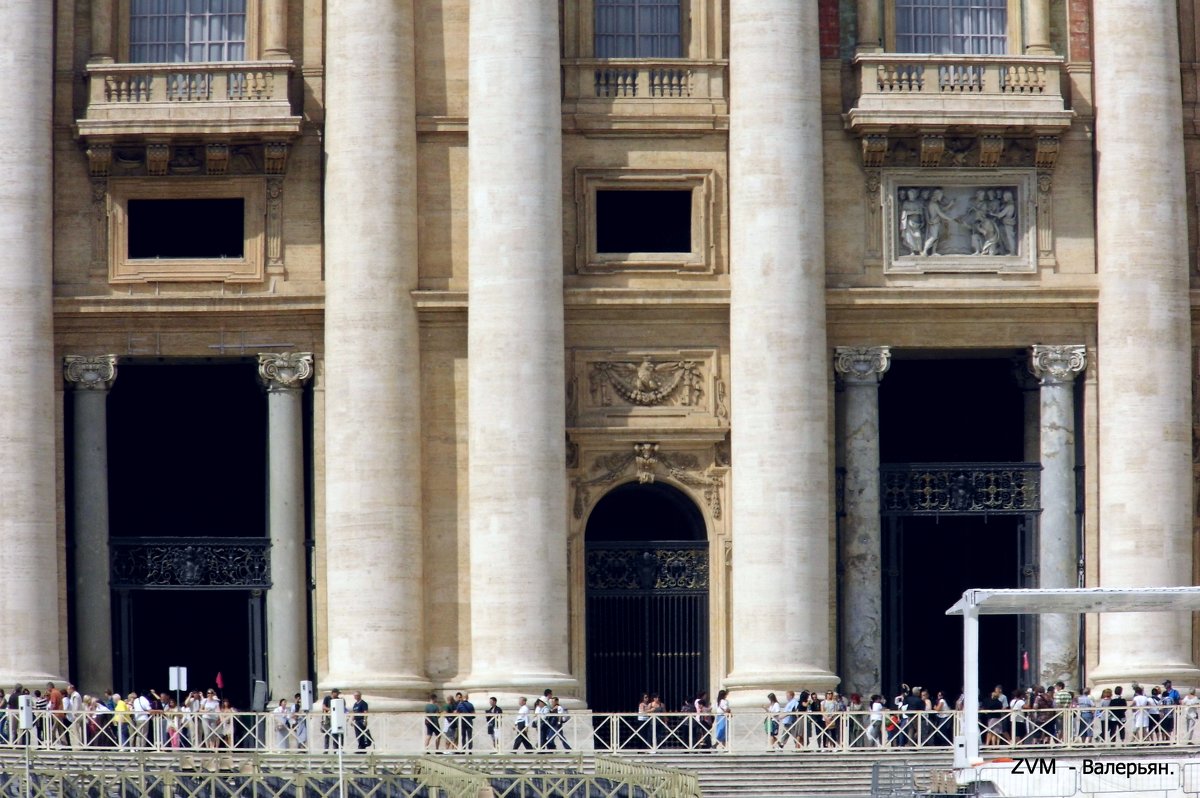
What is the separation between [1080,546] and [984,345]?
3.86m

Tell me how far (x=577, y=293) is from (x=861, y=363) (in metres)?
5.06

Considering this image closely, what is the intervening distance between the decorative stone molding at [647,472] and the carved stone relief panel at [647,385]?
62 cm

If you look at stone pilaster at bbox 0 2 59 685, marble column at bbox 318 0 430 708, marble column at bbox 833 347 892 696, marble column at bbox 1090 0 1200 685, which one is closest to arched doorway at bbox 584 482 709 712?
marble column at bbox 833 347 892 696

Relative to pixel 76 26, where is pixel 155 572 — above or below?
below

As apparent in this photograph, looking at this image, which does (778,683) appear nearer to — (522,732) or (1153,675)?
(522,732)

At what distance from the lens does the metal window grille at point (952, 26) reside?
52656 millimetres

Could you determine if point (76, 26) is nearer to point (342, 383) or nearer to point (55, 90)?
point (55, 90)

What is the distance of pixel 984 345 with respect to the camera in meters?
52.0

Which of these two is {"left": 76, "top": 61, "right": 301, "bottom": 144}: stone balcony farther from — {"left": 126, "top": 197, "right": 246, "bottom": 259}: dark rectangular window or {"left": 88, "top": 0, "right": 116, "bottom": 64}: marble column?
{"left": 126, "top": 197, "right": 246, "bottom": 259}: dark rectangular window

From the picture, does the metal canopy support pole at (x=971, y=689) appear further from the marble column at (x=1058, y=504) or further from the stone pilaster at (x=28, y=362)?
the stone pilaster at (x=28, y=362)

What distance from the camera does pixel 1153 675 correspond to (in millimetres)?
50188

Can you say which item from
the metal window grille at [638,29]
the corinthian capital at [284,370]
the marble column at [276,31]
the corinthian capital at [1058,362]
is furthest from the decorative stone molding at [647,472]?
the marble column at [276,31]

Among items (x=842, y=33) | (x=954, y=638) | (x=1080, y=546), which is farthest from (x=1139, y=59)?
(x=954, y=638)

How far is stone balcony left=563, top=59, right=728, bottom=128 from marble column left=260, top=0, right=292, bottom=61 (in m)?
4.92
